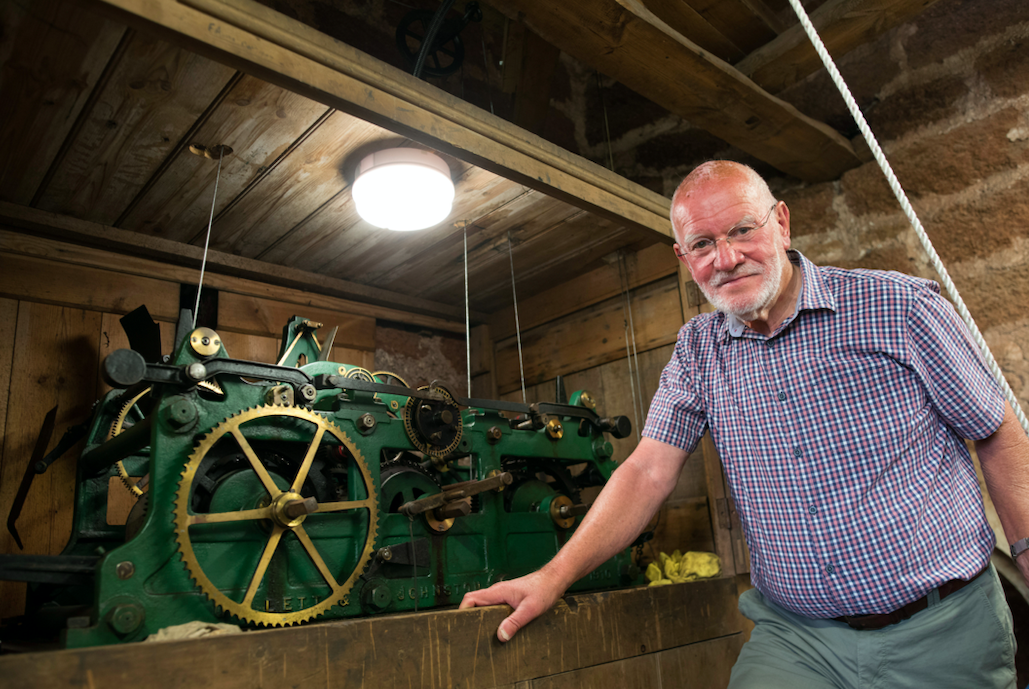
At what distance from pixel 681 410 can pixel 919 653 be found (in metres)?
0.65

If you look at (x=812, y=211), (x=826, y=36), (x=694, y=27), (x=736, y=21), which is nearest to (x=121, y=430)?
(x=694, y=27)

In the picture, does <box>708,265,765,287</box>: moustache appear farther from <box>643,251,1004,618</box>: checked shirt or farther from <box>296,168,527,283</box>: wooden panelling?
<box>296,168,527,283</box>: wooden panelling

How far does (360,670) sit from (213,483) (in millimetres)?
473

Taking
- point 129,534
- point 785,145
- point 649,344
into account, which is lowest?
point 129,534

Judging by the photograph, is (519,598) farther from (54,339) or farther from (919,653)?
(54,339)

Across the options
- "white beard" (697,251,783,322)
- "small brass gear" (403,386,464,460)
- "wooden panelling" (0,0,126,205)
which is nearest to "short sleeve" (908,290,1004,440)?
"white beard" (697,251,783,322)

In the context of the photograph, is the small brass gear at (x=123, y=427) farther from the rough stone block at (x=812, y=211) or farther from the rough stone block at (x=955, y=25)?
the rough stone block at (x=955, y=25)

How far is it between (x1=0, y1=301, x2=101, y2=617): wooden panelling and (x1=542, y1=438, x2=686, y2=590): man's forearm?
144cm

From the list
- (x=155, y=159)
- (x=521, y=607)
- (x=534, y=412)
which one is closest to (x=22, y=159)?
(x=155, y=159)

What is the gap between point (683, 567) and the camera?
2.09 metres

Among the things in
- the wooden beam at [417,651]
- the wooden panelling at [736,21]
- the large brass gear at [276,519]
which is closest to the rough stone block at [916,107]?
the wooden panelling at [736,21]

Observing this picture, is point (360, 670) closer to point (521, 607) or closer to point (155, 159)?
point (521, 607)

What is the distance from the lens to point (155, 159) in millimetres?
1766

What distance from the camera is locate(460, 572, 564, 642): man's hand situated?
1.36 m
